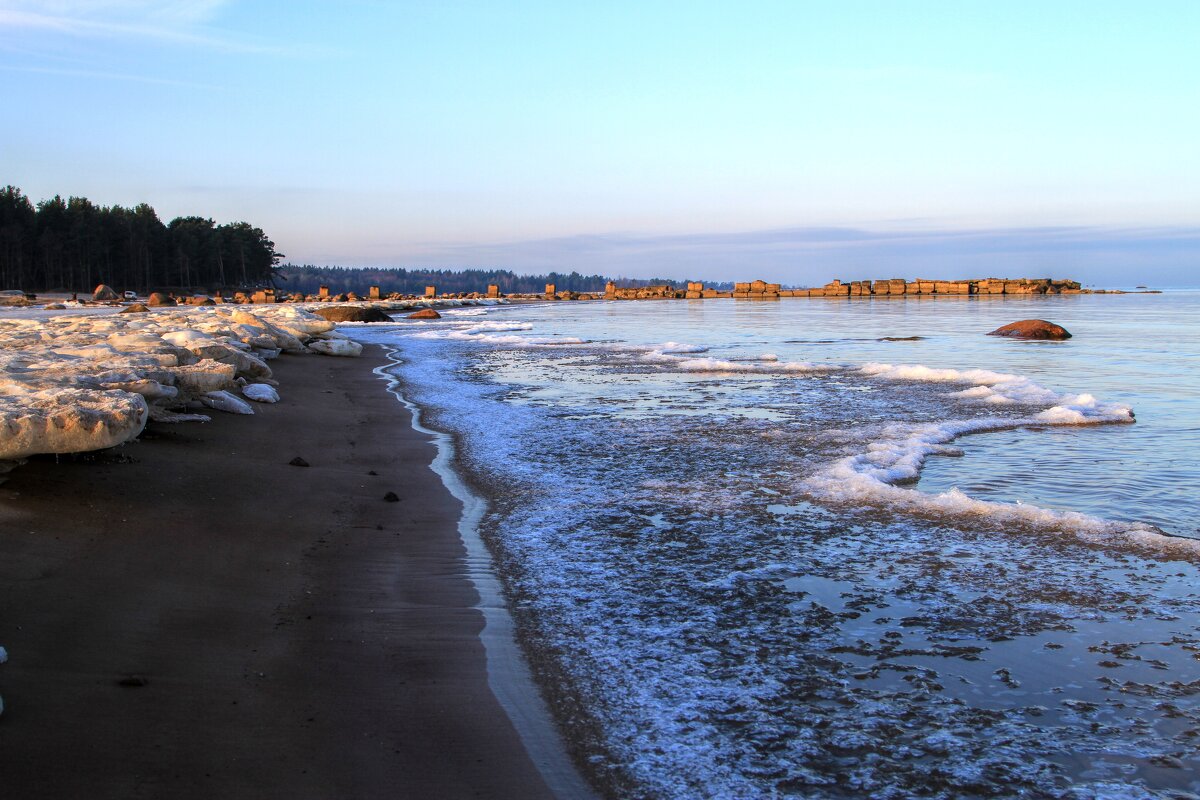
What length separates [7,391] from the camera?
6.26 meters

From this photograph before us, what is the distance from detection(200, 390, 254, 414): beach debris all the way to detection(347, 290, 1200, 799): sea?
7.79ft

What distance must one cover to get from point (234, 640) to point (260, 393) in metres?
7.97

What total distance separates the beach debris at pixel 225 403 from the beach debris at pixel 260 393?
111cm

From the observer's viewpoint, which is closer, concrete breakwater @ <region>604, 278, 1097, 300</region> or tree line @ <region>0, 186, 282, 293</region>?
tree line @ <region>0, 186, 282, 293</region>

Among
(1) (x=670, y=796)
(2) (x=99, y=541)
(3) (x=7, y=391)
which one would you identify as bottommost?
(1) (x=670, y=796)

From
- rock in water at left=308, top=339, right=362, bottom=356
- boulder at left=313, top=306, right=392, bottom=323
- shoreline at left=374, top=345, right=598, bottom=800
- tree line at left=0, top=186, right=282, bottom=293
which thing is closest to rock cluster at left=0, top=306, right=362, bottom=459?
shoreline at left=374, top=345, right=598, bottom=800

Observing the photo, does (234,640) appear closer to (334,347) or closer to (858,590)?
(858,590)

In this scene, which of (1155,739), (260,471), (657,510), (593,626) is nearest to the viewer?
(1155,739)

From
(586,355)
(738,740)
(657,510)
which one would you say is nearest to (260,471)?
(657,510)

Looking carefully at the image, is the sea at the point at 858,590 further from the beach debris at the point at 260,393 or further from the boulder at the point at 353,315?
the boulder at the point at 353,315

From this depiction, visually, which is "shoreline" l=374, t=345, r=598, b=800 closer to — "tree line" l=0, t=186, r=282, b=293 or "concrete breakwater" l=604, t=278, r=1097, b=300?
"tree line" l=0, t=186, r=282, b=293

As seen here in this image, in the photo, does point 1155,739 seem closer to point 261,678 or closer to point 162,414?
point 261,678

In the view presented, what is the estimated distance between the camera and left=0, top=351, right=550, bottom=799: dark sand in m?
3.07

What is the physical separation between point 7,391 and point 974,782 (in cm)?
662
